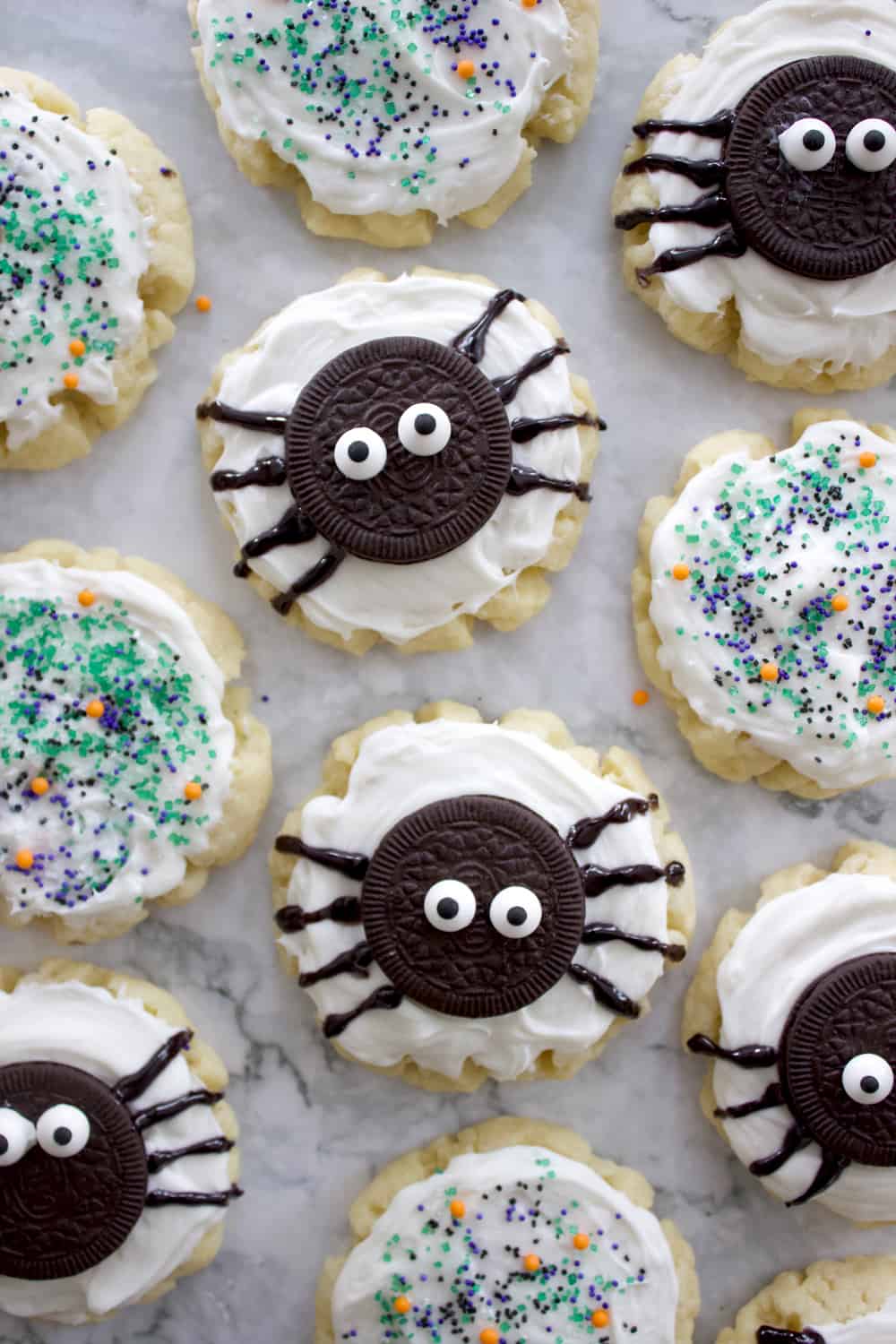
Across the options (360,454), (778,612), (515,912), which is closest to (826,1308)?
(515,912)

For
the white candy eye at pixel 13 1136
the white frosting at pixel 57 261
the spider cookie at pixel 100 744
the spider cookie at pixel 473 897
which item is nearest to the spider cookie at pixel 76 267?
the white frosting at pixel 57 261

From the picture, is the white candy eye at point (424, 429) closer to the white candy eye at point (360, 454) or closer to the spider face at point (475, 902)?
the white candy eye at point (360, 454)

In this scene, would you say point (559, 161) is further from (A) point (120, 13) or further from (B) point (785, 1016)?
(B) point (785, 1016)

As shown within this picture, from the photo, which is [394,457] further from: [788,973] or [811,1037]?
[811,1037]

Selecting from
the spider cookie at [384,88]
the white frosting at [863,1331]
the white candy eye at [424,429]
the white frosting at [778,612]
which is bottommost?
the white frosting at [863,1331]

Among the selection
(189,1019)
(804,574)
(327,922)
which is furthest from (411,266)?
(189,1019)

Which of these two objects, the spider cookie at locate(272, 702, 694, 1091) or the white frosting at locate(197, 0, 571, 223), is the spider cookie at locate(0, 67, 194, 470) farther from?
the spider cookie at locate(272, 702, 694, 1091)

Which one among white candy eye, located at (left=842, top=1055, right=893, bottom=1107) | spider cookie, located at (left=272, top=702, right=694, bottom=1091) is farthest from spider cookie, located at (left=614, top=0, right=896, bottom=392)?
white candy eye, located at (left=842, top=1055, right=893, bottom=1107)
